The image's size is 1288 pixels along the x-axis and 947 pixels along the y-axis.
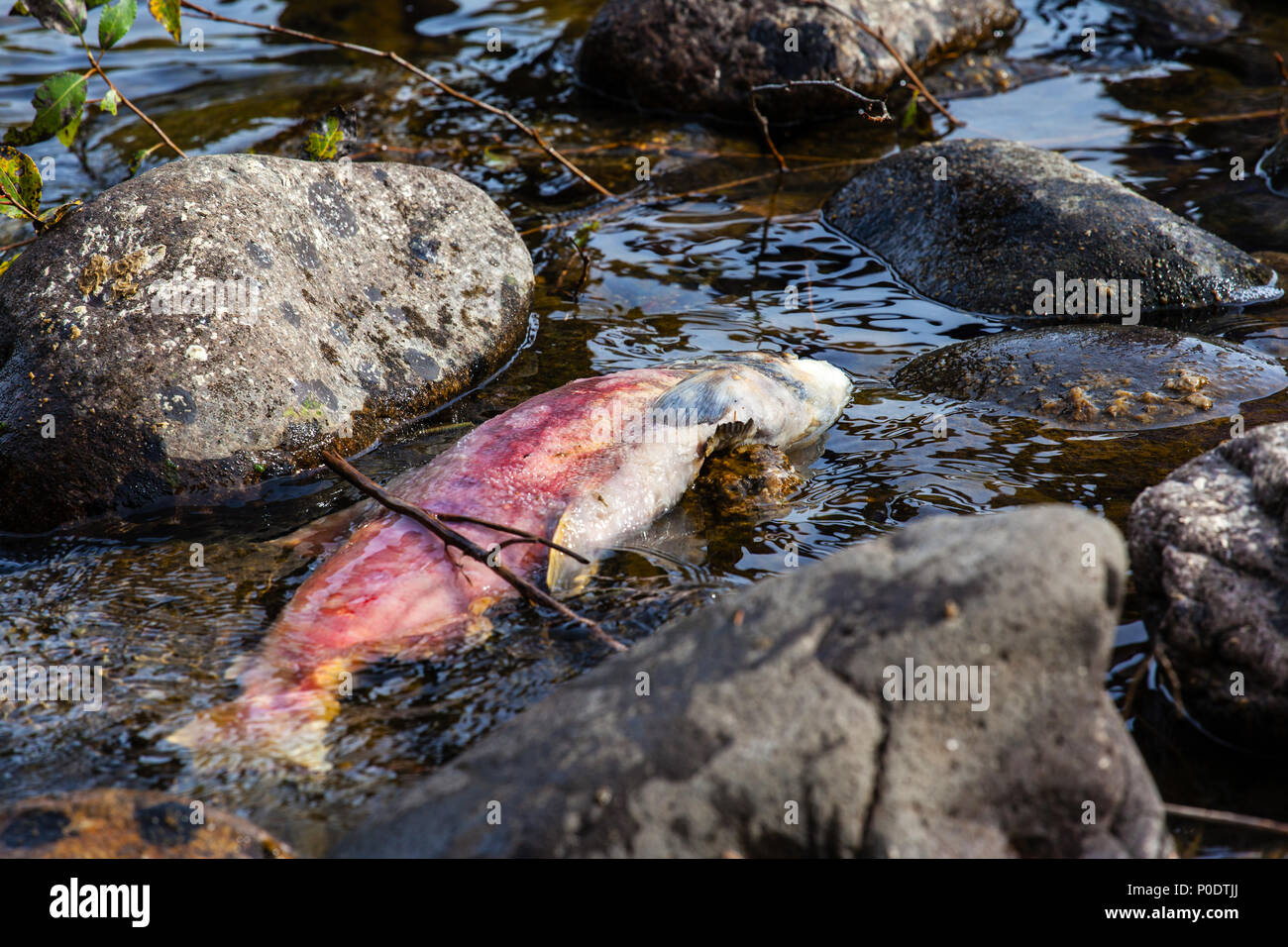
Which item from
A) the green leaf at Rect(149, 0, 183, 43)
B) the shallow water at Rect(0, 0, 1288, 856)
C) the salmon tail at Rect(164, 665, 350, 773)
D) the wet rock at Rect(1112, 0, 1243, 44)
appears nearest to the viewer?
the salmon tail at Rect(164, 665, 350, 773)

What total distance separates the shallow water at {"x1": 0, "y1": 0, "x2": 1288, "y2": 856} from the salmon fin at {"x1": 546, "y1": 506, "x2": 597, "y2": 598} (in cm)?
8

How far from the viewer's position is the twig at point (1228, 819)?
2.76 metres

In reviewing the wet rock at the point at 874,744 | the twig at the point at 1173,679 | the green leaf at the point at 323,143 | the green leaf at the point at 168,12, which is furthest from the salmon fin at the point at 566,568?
the green leaf at the point at 168,12

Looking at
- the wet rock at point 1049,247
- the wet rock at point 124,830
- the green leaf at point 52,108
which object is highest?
the green leaf at point 52,108

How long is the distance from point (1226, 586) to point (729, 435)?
84.7 inches

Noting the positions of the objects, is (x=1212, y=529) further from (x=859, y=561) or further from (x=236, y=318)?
(x=236, y=318)

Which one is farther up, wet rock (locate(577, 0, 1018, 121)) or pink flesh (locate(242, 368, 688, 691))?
wet rock (locate(577, 0, 1018, 121))

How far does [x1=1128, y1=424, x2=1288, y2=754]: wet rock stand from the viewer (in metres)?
3.12

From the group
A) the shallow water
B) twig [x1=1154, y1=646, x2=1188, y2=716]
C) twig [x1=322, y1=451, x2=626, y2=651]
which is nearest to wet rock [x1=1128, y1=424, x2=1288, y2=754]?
twig [x1=1154, y1=646, x2=1188, y2=716]

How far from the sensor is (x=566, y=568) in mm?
4051

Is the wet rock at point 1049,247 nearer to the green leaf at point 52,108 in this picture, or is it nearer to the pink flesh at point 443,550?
the pink flesh at point 443,550

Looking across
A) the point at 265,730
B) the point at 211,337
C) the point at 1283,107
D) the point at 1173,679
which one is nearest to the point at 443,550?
the point at 265,730

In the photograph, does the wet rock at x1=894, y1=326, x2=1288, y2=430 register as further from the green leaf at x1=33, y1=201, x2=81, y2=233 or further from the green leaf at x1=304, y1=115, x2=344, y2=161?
the green leaf at x1=33, y1=201, x2=81, y2=233
